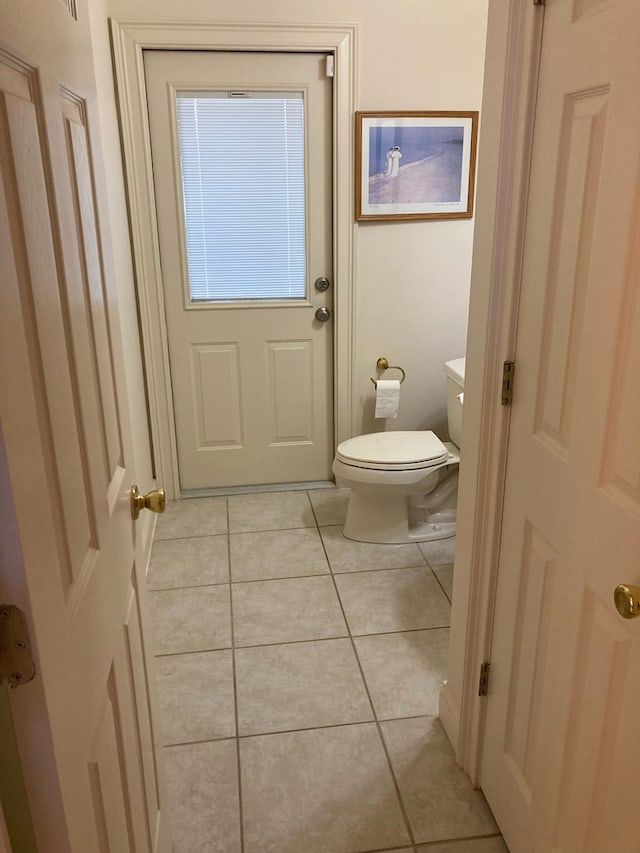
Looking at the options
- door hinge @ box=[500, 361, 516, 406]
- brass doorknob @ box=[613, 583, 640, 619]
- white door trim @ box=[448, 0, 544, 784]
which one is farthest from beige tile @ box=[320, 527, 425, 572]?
brass doorknob @ box=[613, 583, 640, 619]

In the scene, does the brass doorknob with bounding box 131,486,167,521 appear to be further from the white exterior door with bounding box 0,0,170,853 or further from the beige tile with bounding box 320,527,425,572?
the beige tile with bounding box 320,527,425,572

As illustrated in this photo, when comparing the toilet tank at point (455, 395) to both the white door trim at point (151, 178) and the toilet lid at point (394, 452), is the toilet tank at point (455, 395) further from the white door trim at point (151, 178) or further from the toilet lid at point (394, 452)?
the white door trim at point (151, 178)

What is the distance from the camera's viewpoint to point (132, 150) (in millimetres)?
2848

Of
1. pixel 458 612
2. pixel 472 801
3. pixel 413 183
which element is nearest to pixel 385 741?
pixel 472 801

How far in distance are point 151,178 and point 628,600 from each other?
2.69 metres

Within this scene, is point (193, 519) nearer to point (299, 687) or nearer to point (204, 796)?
point (299, 687)

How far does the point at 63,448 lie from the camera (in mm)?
803

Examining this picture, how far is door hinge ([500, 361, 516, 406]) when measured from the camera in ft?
4.51

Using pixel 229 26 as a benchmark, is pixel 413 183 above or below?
below

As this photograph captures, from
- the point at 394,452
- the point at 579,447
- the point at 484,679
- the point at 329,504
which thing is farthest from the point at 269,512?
the point at 579,447

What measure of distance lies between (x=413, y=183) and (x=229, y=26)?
1017 millimetres

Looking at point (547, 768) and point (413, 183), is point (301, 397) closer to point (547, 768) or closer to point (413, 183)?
point (413, 183)

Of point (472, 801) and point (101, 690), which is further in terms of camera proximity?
point (472, 801)

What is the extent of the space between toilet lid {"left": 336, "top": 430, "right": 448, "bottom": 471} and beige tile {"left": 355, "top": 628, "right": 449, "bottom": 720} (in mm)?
706
